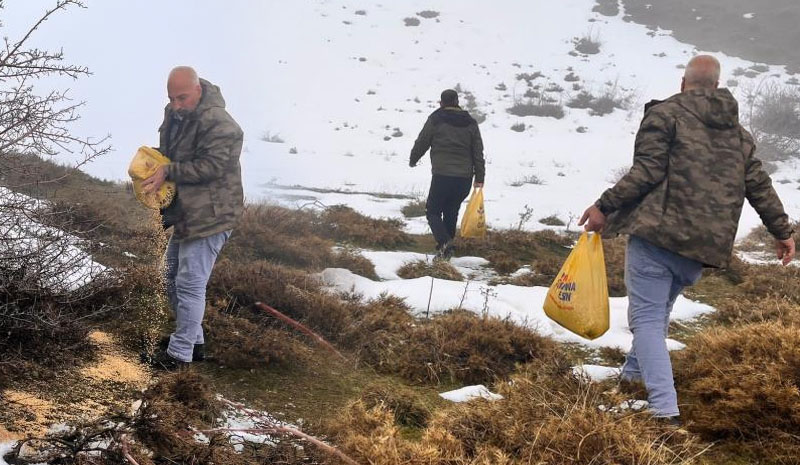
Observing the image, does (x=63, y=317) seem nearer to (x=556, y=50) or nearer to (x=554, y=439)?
(x=554, y=439)

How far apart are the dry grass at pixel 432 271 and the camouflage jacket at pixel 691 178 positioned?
3.49 meters

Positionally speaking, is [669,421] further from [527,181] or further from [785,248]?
[527,181]

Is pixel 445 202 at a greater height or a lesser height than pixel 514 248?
greater

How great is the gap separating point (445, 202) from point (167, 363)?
4.33 meters

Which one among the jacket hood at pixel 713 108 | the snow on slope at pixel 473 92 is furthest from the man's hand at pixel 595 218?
the snow on slope at pixel 473 92

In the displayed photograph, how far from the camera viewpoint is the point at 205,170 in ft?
11.3

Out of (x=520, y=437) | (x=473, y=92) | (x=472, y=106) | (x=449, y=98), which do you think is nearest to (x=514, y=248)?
(x=449, y=98)

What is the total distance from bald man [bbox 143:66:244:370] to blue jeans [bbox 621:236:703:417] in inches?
88.0

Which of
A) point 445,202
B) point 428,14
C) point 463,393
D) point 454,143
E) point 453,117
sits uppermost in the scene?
point 428,14

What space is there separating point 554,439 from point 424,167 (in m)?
17.1

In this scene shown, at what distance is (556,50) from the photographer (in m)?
31.6

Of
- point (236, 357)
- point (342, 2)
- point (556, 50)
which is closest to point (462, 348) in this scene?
point (236, 357)

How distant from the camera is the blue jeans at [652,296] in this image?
122 inches

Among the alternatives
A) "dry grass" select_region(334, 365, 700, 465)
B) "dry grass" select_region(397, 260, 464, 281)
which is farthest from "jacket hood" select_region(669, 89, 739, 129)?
"dry grass" select_region(397, 260, 464, 281)
